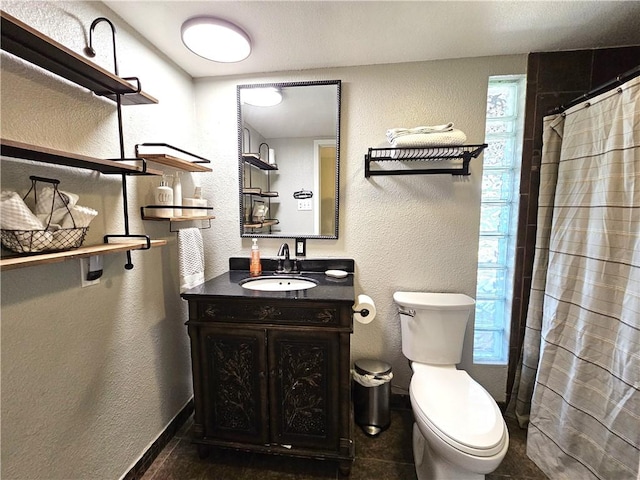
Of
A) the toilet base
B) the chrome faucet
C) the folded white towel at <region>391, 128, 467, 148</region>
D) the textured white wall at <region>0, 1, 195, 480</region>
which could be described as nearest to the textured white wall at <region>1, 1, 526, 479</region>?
the textured white wall at <region>0, 1, 195, 480</region>

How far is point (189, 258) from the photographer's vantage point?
154 cm

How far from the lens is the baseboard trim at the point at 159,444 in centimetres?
133

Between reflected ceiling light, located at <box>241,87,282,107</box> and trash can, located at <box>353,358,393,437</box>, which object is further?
reflected ceiling light, located at <box>241,87,282,107</box>

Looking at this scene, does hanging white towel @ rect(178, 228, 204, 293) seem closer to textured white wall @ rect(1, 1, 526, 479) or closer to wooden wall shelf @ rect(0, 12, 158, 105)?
textured white wall @ rect(1, 1, 526, 479)

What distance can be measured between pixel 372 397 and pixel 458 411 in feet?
1.81

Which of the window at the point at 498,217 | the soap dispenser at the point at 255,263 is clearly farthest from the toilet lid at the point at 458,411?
the soap dispenser at the point at 255,263

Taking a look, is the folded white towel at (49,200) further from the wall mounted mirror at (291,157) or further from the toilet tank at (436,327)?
the toilet tank at (436,327)

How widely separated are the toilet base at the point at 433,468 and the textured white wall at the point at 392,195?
0.45 m

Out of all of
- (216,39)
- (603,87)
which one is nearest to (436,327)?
(603,87)

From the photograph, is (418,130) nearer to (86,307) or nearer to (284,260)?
(284,260)

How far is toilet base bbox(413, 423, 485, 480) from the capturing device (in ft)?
3.74

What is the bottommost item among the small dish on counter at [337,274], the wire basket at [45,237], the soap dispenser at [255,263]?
the small dish on counter at [337,274]

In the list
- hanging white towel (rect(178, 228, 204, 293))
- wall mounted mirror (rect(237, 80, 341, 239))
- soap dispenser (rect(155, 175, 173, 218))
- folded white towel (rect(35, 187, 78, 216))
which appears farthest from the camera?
wall mounted mirror (rect(237, 80, 341, 239))

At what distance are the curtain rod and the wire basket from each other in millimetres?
2049
